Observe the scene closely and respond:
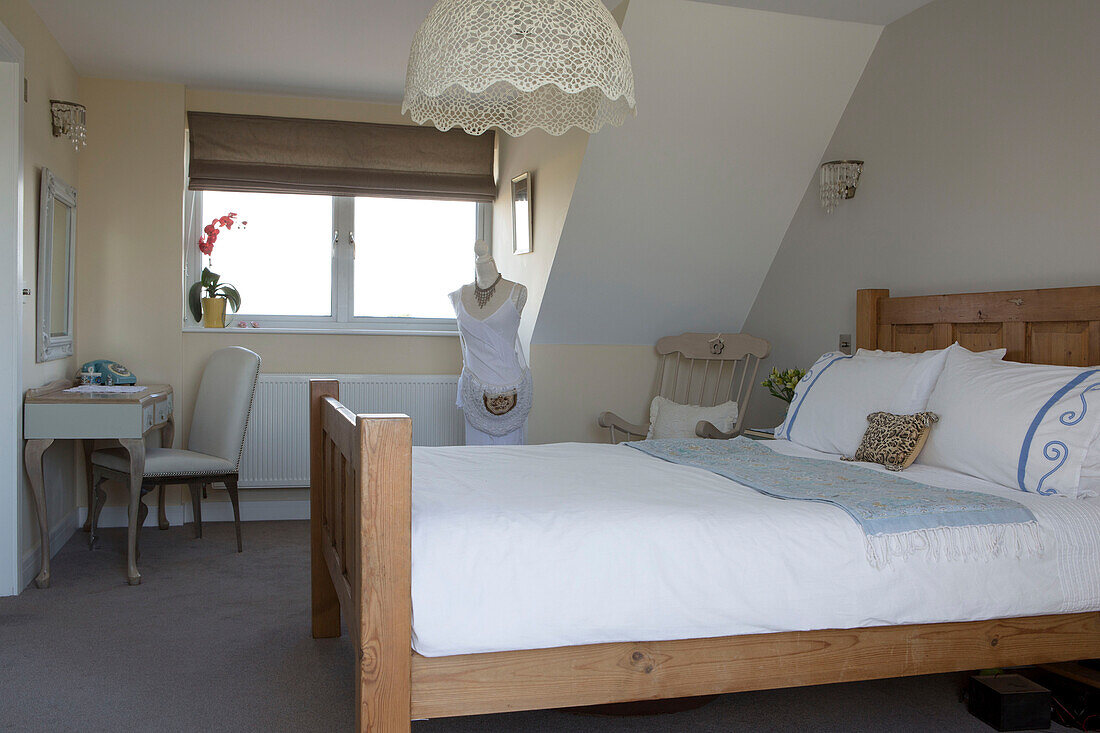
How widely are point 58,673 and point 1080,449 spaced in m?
2.98

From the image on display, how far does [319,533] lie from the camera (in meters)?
2.91

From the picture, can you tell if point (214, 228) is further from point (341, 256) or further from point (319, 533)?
point (319, 533)

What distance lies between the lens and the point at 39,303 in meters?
3.69

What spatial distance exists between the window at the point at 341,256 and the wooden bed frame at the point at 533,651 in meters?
2.71

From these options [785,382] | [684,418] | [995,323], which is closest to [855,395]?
[995,323]

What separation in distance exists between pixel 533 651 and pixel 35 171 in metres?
3.14

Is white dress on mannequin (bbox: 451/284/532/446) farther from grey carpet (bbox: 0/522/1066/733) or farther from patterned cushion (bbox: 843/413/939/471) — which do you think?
patterned cushion (bbox: 843/413/939/471)

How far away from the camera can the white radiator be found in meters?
4.77

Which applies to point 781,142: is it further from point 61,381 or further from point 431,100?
point 61,381

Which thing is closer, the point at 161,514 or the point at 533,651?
the point at 533,651

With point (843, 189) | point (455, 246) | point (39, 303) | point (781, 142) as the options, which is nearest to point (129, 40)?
point (39, 303)

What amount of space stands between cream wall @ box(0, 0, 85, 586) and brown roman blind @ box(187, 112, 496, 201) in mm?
766

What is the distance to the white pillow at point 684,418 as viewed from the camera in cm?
412

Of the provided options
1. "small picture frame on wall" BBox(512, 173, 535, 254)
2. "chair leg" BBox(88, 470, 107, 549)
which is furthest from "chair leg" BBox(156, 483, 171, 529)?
"small picture frame on wall" BBox(512, 173, 535, 254)
